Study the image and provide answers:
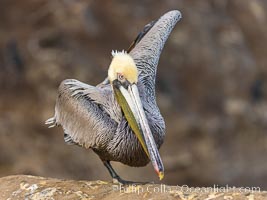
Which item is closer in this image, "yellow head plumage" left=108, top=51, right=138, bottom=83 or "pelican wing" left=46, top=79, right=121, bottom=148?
"yellow head plumage" left=108, top=51, right=138, bottom=83

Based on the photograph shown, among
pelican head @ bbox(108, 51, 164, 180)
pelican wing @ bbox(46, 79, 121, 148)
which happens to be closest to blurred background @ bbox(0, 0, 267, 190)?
pelican wing @ bbox(46, 79, 121, 148)

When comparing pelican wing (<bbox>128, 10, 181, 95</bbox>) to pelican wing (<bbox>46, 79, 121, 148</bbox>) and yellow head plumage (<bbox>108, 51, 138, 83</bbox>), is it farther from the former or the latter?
yellow head plumage (<bbox>108, 51, 138, 83</bbox>)

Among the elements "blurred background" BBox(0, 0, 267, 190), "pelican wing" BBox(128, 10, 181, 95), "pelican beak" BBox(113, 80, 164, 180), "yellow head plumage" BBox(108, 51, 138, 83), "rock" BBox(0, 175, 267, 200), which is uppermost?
"blurred background" BBox(0, 0, 267, 190)

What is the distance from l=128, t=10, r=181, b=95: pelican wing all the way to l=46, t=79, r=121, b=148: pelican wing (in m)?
0.39

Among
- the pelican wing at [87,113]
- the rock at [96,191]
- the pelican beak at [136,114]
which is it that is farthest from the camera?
the pelican wing at [87,113]

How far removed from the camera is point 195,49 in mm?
14039

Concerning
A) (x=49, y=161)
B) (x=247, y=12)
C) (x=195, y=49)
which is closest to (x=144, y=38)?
(x=49, y=161)

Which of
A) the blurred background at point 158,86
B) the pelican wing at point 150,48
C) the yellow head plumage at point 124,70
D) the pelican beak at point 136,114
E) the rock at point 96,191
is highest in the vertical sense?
the blurred background at point 158,86

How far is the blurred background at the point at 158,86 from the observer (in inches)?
501

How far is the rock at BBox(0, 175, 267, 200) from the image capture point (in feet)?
16.4

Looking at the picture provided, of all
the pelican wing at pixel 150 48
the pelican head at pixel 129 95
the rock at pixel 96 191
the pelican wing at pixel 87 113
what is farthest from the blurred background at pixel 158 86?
the pelican head at pixel 129 95

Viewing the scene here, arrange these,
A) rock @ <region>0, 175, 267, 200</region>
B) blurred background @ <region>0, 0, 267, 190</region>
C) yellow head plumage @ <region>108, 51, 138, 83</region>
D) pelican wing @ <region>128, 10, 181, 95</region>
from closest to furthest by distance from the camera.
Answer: rock @ <region>0, 175, 267, 200</region>, yellow head plumage @ <region>108, 51, 138, 83</region>, pelican wing @ <region>128, 10, 181, 95</region>, blurred background @ <region>0, 0, 267, 190</region>

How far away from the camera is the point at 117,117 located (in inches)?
225

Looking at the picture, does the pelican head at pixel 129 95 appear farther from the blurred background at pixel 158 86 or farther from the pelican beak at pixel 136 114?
the blurred background at pixel 158 86
